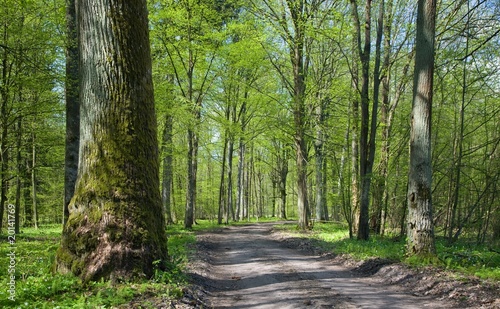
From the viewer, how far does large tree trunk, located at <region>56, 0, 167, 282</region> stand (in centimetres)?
503

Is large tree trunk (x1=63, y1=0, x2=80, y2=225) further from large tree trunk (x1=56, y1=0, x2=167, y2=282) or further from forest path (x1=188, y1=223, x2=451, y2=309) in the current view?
large tree trunk (x1=56, y1=0, x2=167, y2=282)

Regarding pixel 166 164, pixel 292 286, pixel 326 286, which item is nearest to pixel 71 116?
pixel 292 286

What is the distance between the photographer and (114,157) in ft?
17.5

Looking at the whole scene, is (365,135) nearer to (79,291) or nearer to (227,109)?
(79,291)

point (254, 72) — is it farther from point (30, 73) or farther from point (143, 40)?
point (143, 40)

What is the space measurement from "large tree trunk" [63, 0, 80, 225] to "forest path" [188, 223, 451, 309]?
13.5 feet

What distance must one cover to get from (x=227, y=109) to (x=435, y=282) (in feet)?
65.5

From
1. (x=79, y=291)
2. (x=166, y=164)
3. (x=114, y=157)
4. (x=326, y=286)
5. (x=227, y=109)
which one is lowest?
(x=326, y=286)

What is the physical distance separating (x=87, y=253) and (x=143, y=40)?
11.0ft

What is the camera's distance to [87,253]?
195 inches

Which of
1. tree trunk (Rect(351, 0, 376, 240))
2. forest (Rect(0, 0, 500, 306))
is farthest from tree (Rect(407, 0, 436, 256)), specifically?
tree trunk (Rect(351, 0, 376, 240))

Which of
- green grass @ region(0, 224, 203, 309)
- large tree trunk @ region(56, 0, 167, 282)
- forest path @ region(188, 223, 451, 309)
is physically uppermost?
large tree trunk @ region(56, 0, 167, 282)

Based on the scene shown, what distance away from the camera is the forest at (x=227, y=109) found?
5371 millimetres

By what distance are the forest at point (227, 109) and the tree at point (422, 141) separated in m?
0.03
